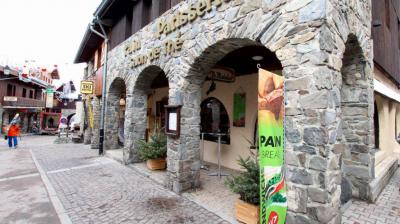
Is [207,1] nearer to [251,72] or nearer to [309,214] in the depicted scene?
[251,72]

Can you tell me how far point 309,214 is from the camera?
10.1 feet

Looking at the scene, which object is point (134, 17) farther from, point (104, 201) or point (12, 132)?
point (12, 132)

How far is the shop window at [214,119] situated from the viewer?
8.12 meters

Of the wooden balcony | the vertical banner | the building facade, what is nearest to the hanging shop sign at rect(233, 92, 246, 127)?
the vertical banner

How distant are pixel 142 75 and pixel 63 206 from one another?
4.29 metres

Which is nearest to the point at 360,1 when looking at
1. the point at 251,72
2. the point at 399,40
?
the point at 251,72

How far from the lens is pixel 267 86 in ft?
10.9

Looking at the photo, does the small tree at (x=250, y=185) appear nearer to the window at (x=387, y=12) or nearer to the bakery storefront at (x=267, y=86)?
the bakery storefront at (x=267, y=86)

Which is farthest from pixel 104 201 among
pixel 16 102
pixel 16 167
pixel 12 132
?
pixel 16 102

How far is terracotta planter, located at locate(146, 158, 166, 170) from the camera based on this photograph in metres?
7.19

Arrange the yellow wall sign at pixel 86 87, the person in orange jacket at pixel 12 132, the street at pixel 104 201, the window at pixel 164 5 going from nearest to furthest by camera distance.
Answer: the street at pixel 104 201 < the window at pixel 164 5 < the yellow wall sign at pixel 86 87 < the person in orange jacket at pixel 12 132

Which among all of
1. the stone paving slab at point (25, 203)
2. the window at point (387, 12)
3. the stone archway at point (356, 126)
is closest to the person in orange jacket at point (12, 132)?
the stone paving slab at point (25, 203)

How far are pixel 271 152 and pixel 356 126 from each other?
2.91 metres

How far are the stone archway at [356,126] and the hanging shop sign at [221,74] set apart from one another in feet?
9.08
